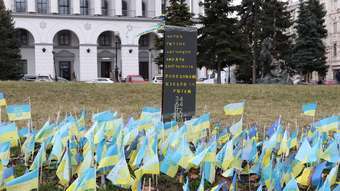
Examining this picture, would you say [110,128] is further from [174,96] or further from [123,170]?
[174,96]

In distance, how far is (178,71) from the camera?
9.39 m

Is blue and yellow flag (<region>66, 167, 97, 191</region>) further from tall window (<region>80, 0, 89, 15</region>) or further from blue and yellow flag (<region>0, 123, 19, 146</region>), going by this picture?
tall window (<region>80, 0, 89, 15</region>)

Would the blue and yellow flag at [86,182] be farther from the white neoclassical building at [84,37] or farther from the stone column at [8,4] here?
the stone column at [8,4]

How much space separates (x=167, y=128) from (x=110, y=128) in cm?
83

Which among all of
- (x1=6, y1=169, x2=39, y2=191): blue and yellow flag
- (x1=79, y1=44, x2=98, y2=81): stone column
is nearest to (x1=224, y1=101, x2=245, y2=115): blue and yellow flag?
(x1=6, y1=169, x2=39, y2=191): blue and yellow flag

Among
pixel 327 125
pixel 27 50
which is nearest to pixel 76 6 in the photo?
pixel 27 50

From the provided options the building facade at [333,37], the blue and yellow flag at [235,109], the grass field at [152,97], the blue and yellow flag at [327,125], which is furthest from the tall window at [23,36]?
the blue and yellow flag at [327,125]

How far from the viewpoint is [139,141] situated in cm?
624

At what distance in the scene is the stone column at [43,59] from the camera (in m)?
52.4

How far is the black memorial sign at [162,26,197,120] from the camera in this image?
30.5ft

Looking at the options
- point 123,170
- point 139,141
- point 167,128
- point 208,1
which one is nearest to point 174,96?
point 167,128

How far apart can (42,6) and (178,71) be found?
47672 millimetres

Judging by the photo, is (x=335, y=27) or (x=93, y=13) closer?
(x=93, y=13)

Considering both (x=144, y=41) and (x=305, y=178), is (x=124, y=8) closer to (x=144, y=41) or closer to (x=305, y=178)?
(x=144, y=41)
